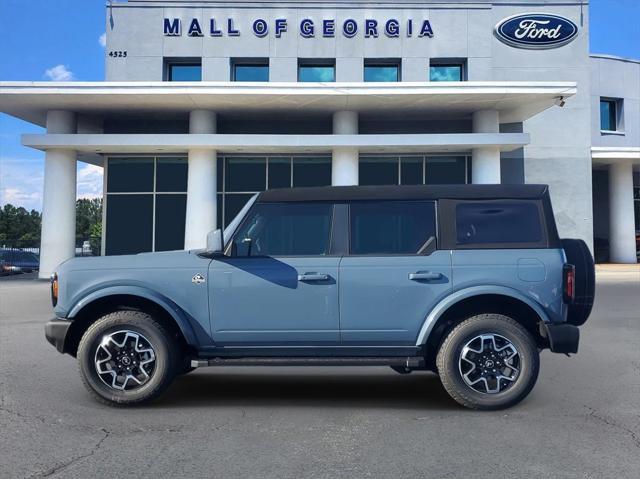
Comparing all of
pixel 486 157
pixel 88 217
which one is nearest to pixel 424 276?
pixel 486 157

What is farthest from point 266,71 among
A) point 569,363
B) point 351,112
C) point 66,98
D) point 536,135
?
point 569,363

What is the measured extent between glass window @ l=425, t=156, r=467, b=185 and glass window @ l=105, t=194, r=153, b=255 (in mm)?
11600

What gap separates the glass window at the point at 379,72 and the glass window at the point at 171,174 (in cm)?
891

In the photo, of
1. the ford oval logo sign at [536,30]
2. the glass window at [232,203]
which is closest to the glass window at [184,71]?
the glass window at [232,203]

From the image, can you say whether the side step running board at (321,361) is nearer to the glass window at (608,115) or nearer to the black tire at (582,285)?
the black tire at (582,285)

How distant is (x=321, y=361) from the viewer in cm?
525

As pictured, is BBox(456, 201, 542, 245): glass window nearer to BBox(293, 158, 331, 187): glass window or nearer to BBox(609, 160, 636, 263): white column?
BBox(293, 158, 331, 187): glass window

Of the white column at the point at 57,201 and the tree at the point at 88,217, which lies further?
the tree at the point at 88,217

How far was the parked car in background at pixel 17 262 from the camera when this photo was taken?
25491mm

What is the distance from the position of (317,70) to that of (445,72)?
5.68 metres

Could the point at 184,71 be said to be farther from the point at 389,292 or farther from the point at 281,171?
the point at 389,292

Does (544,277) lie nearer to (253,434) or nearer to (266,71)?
(253,434)

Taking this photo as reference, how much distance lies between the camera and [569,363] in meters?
7.52

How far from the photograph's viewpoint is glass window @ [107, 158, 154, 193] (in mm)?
23625
